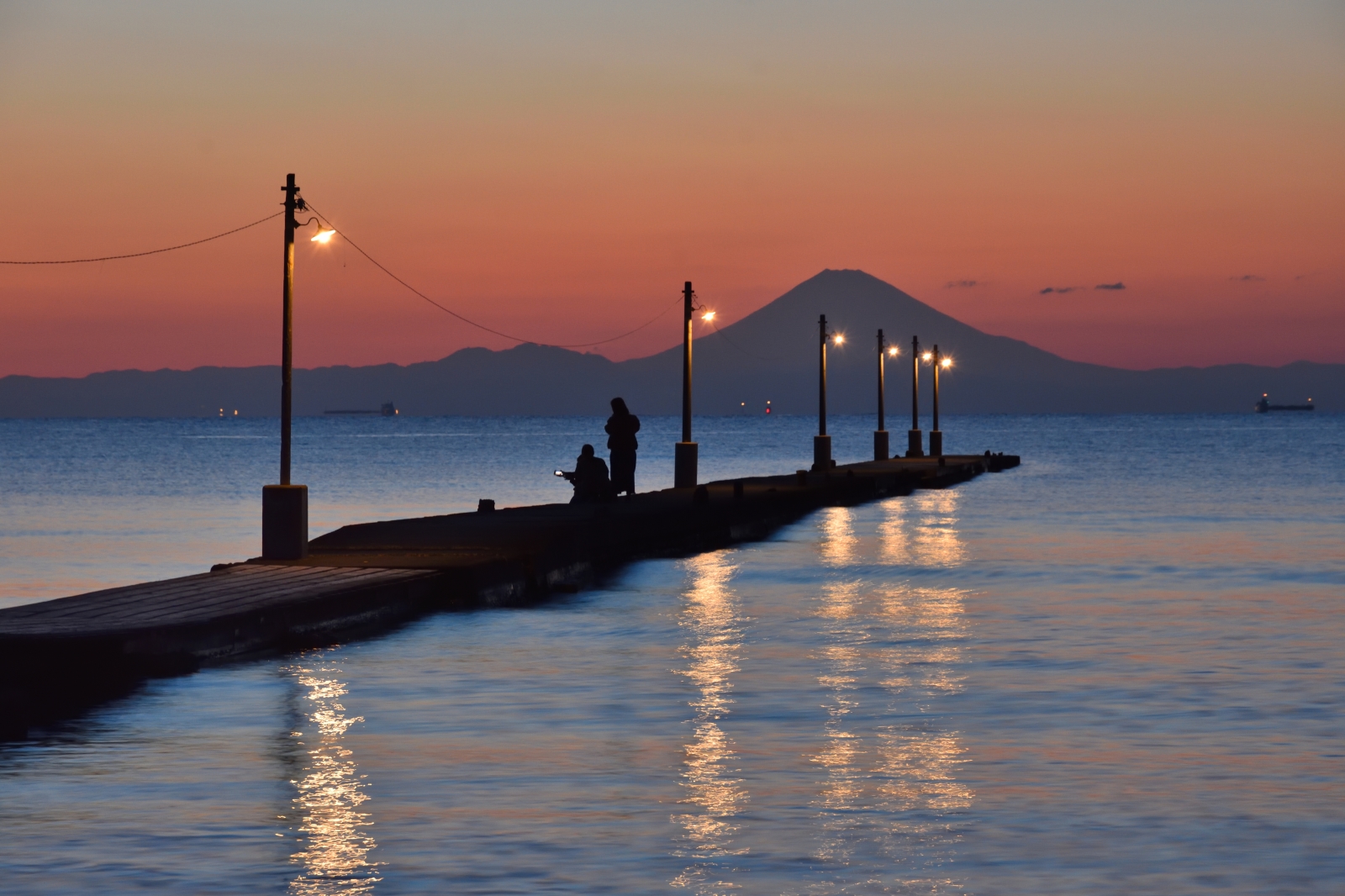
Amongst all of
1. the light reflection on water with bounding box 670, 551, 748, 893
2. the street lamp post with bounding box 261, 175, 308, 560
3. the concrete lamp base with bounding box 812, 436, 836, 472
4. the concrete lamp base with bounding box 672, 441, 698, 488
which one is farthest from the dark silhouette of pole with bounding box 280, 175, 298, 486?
the concrete lamp base with bounding box 812, 436, 836, 472

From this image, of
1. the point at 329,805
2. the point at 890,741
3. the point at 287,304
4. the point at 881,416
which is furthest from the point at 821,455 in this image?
the point at 329,805

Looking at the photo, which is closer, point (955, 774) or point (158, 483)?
point (955, 774)

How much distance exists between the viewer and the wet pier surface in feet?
52.1

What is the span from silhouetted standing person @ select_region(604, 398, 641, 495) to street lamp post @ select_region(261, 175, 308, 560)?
35.3 feet

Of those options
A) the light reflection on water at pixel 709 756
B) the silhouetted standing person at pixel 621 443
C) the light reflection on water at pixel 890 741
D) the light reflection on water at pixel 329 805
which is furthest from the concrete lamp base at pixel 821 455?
the light reflection on water at pixel 329 805

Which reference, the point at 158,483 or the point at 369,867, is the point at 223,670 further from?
the point at 158,483

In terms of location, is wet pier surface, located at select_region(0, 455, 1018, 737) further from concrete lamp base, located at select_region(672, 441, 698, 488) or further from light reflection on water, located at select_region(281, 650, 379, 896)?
concrete lamp base, located at select_region(672, 441, 698, 488)

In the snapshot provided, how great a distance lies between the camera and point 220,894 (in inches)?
348

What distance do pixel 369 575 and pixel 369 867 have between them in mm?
13932

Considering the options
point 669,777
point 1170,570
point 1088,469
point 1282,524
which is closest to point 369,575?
point 669,777

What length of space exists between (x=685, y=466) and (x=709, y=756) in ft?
125

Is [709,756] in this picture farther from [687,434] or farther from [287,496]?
[687,434]

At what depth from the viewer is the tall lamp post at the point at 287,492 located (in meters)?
25.1

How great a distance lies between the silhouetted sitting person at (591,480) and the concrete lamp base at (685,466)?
10.9m
